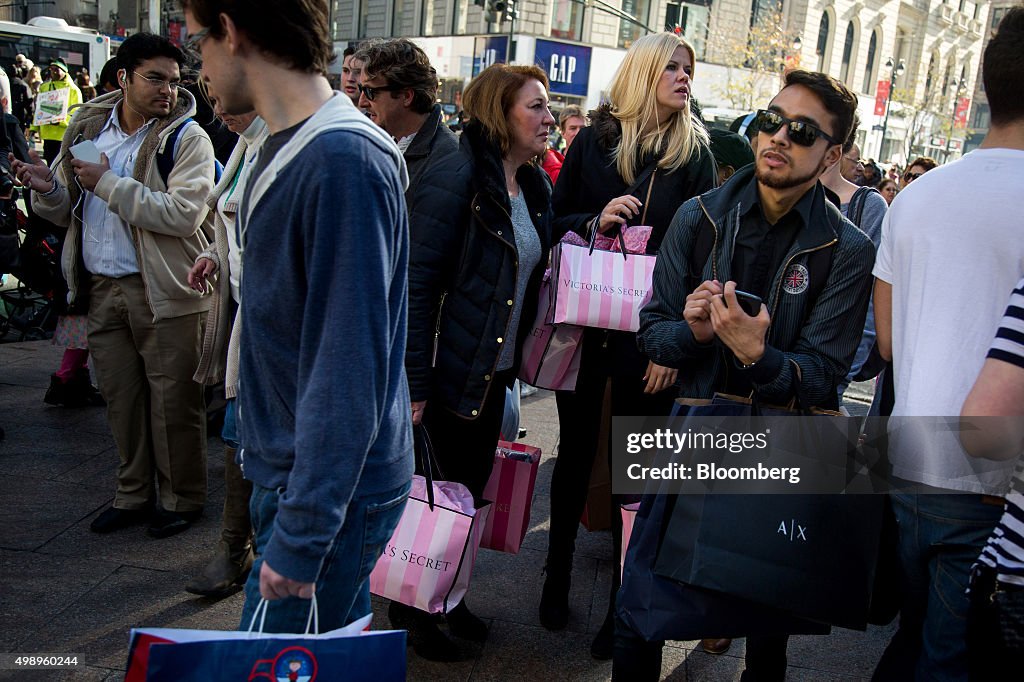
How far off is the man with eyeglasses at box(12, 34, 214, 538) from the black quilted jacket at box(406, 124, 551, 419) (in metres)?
1.39

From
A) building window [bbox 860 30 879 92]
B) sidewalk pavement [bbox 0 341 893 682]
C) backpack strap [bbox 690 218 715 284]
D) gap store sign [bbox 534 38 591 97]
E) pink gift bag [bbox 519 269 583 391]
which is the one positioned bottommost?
sidewalk pavement [bbox 0 341 893 682]

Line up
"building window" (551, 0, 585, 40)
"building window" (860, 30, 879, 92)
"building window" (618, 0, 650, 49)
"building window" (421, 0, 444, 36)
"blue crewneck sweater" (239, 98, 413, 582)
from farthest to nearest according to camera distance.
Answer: "building window" (860, 30, 879, 92) < "building window" (421, 0, 444, 36) < "building window" (618, 0, 650, 49) < "building window" (551, 0, 585, 40) < "blue crewneck sweater" (239, 98, 413, 582)

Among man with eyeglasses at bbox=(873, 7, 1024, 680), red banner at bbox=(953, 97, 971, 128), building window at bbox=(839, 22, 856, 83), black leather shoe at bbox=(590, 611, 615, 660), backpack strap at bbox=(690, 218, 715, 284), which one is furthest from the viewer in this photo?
red banner at bbox=(953, 97, 971, 128)

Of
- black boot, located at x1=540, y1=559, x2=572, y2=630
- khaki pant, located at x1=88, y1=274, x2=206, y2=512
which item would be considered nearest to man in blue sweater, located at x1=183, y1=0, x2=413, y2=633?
black boot, located at x1=540, y1=559, x2=572, y2=630

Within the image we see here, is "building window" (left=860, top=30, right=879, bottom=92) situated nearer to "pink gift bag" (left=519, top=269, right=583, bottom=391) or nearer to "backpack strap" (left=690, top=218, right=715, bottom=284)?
"pink gift bag" (left=519, top=269, right=583, bottom=391)

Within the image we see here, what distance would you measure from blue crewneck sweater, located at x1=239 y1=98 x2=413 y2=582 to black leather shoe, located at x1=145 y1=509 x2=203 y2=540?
2.70 meters

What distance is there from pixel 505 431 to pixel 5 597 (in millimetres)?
2109

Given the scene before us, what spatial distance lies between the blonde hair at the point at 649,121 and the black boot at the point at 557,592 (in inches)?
63.2

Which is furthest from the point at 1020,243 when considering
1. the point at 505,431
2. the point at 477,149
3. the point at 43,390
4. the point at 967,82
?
the point at 967,82

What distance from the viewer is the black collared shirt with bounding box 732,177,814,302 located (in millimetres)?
2527

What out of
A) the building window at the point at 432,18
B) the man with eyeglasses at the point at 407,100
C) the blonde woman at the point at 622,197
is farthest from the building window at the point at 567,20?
the man with eyeglasses at the point at 407,100

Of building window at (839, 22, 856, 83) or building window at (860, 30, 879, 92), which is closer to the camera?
building window at (839, 22, 856, 83)

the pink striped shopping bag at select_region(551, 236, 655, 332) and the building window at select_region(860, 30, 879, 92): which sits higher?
the building window at select_region(860, 30, 879, 92)

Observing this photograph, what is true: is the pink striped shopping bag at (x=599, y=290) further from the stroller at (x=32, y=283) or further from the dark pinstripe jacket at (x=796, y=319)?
the stroller at (x=32, y=283)
